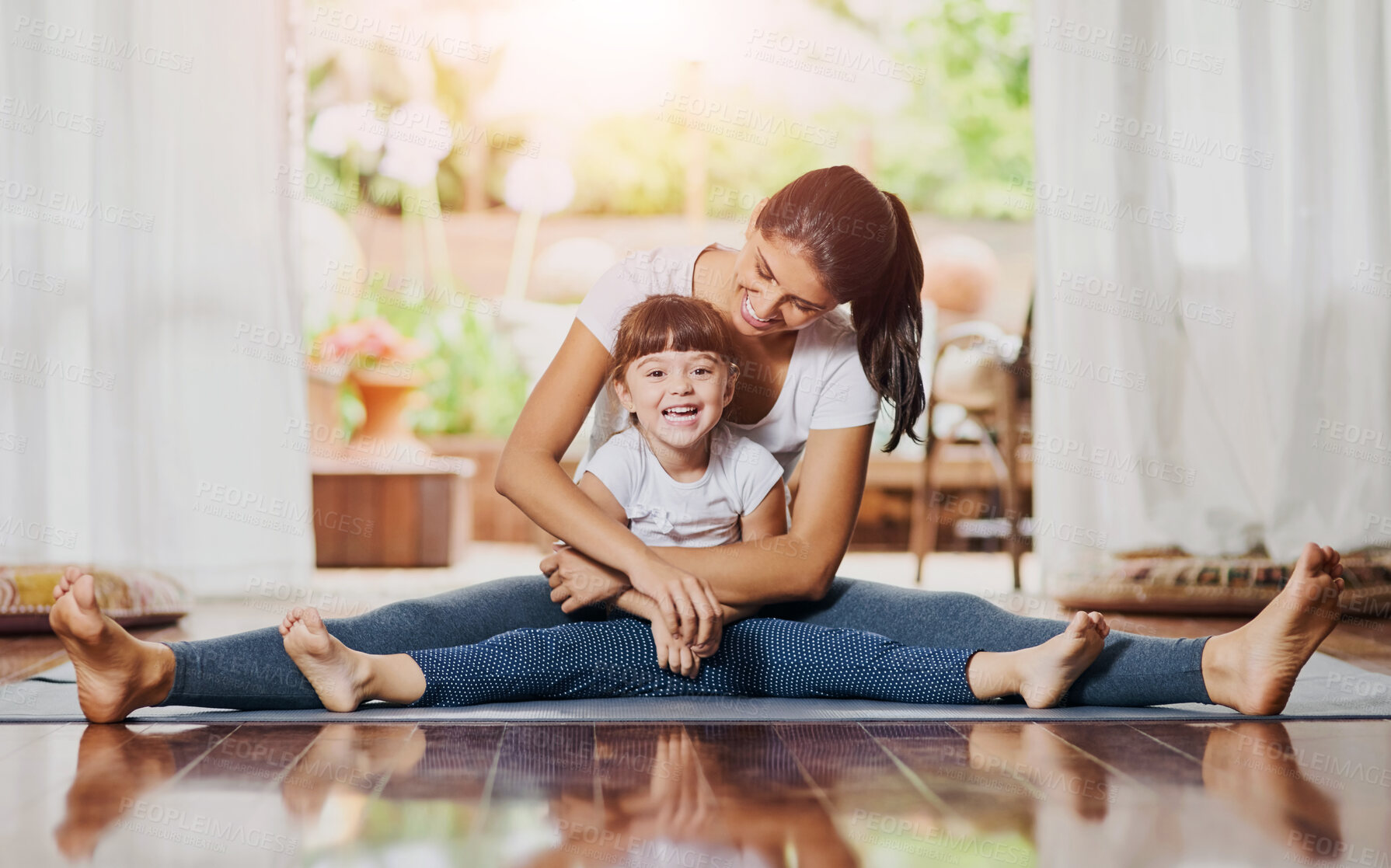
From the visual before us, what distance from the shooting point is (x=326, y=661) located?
1358 millimetres

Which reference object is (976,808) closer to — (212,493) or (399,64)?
(212,493)

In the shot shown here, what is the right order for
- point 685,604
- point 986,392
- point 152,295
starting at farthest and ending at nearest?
point 986,392, point 152,295, point 685,604

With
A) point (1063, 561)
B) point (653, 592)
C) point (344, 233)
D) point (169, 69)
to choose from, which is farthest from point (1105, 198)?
point (344, 233)

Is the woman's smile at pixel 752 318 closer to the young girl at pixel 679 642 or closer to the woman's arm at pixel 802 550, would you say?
the young girl at pixel 679 642

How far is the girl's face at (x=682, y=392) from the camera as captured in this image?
1.56 metres

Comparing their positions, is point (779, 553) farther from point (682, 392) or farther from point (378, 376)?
point (378, 376)

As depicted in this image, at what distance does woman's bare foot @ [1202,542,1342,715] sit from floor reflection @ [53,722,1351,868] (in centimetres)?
4

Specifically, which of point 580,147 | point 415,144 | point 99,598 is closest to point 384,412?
point 99,598

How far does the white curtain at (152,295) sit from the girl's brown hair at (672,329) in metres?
1.55

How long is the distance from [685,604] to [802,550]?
225 mm

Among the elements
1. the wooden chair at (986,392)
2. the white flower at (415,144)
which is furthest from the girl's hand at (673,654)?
the white flower at (415,144)

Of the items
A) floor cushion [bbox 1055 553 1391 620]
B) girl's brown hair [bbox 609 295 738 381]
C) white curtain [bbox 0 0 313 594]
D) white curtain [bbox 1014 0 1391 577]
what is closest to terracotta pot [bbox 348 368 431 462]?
white curtain [bbox 0 0 313 594]

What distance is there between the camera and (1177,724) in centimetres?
137

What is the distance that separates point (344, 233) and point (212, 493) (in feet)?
10.3
